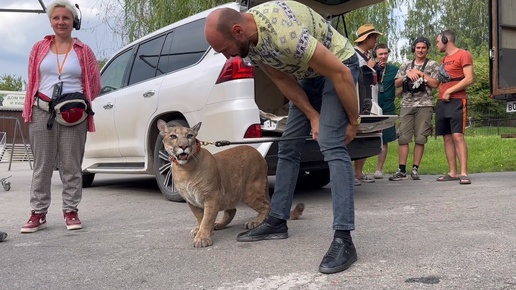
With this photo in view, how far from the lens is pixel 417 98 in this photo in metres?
8.45

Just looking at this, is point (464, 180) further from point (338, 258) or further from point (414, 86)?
point (338, 258)

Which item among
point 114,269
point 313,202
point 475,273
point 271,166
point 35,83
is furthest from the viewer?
point 313,202

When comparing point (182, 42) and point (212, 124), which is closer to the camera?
point (212, 124)

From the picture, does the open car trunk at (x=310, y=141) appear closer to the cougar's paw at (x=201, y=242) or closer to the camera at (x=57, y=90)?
the cougar's paw at (x=201, y=242)

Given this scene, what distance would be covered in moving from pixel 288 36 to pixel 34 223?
3076mm

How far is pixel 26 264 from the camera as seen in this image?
155 inches

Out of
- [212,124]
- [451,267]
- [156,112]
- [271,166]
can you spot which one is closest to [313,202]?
[271,166]

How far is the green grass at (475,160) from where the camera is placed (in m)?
10.5

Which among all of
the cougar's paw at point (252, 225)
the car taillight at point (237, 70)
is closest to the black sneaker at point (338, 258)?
the cougar's paw at point (252, 225)

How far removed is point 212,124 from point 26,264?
237cm

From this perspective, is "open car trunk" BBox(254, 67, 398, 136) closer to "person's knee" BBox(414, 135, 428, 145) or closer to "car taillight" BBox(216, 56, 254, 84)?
"car taillight" BBox(216, 56, 254, 84)

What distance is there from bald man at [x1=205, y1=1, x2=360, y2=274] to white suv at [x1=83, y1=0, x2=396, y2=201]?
1.25m

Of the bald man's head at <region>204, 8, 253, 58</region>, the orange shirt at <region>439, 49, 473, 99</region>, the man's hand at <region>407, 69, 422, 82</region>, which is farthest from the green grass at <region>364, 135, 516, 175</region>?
the bald man's head at <region>204, 8, 253, 58</region>

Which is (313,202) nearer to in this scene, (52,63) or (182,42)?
(182,42)
